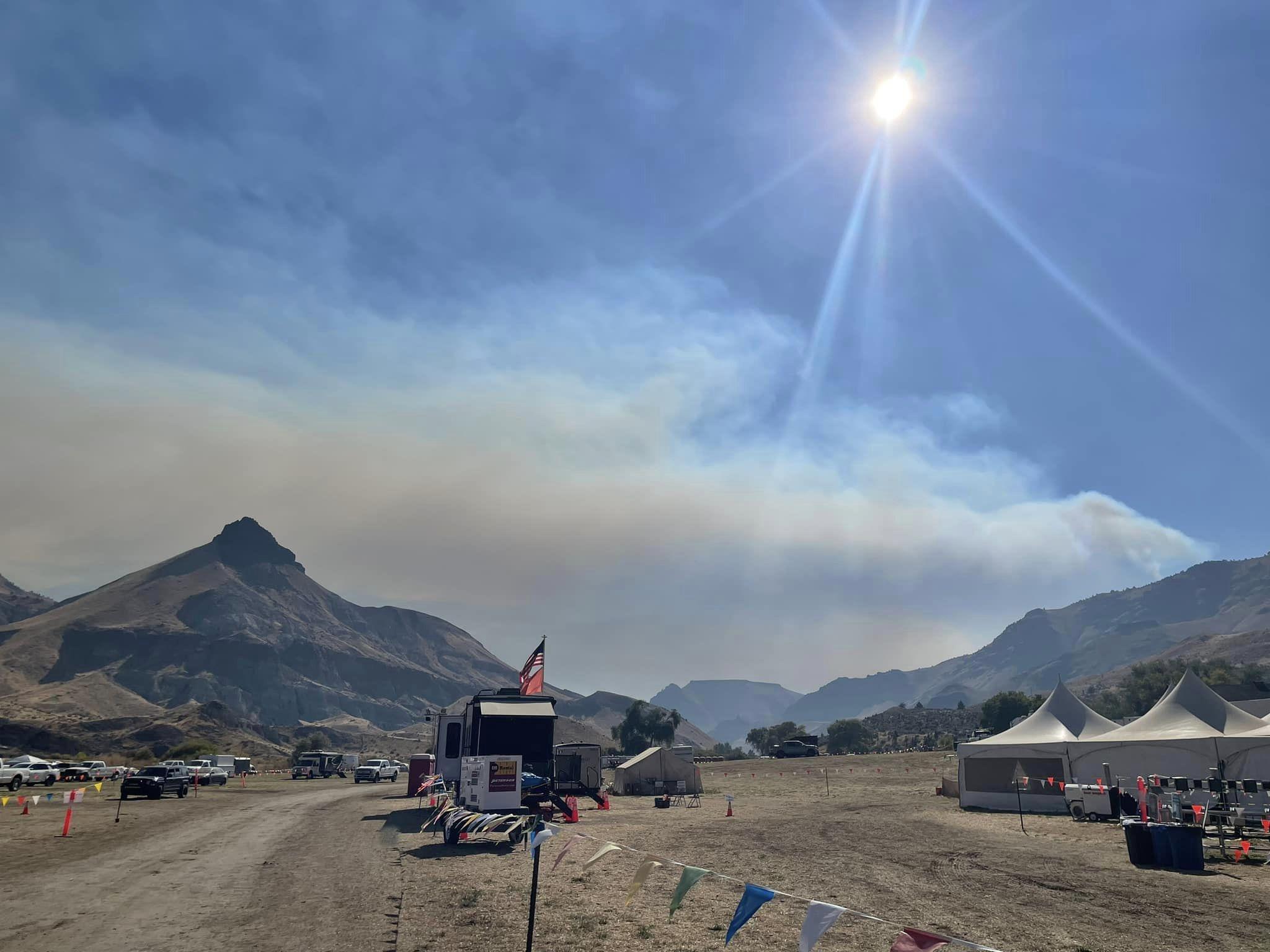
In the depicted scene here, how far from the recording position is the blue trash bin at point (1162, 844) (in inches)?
681

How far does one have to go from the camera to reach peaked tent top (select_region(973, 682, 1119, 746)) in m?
32.0

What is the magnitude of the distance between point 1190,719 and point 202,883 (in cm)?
3140

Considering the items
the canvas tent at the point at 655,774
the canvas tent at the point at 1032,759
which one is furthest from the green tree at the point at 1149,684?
the canvas tent at the point at 1032,759

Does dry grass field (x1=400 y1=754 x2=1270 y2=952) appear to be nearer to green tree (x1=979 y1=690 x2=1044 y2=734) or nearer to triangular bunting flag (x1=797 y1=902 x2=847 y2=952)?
triangular bunting flag (x1=797 y1=902 x2=847 y2=952)

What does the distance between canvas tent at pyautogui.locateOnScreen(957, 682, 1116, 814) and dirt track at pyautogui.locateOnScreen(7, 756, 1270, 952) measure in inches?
156

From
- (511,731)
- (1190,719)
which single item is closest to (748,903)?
(511,731)

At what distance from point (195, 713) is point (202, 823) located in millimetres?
124173

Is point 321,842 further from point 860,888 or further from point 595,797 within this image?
point 595,797

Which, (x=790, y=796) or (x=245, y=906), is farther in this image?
(x=790, y=796)

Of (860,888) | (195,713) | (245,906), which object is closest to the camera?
(245,906)

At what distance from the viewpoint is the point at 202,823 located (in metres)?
26.2

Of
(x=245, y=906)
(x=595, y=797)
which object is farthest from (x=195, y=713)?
(x=245, y=906)

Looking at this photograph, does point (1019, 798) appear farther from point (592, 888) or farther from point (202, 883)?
point (202, 883)

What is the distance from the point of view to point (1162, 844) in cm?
1742
